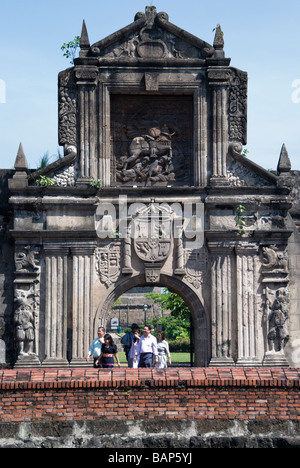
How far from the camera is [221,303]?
72.3 ft

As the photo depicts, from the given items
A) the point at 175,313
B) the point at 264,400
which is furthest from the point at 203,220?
the point at 175,313

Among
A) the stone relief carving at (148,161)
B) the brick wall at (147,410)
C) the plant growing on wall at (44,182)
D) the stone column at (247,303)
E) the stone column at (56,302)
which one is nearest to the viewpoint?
the brick wall at (147,410)

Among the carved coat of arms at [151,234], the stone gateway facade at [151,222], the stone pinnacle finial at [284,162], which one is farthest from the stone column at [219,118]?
the carved coat of arms at [151,234]

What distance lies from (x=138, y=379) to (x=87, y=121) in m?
9.42

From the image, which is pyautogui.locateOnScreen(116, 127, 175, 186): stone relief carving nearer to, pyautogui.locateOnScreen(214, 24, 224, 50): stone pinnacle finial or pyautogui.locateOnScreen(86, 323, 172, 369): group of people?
pyautogui.locateOnScreen(214, 24, 224, 50): stone pinnacle finial

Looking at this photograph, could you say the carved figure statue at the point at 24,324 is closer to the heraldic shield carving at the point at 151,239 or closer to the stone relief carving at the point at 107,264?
the stone relief carving at the point at 107,264

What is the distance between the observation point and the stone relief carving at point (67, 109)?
22453mm

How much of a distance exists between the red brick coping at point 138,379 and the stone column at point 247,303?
7133mm

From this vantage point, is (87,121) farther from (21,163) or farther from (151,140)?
(21,163)

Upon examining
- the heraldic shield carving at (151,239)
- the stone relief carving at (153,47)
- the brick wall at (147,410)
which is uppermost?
the stone relief carving at (153,47)

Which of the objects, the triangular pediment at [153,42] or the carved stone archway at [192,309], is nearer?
the carved stone archway at [192,309]

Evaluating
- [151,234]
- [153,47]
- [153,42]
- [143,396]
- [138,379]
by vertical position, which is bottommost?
[143,396]

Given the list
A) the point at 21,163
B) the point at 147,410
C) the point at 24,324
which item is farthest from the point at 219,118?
the point at 147,410

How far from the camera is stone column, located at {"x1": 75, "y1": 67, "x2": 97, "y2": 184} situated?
22297 mm
